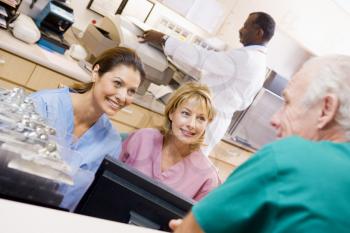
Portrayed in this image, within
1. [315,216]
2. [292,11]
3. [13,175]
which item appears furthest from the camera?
[292,11]

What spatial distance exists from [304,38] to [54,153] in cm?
330

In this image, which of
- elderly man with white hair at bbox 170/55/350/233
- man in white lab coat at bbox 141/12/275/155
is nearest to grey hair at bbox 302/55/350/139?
elderly man with white hair at bbox 170/55/350/233

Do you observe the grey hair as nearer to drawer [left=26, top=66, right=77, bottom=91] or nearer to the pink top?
the pink top

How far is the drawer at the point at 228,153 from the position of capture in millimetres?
3454

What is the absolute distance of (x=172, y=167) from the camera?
5.59ft

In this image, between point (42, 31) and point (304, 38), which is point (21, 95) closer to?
point (42, 31)

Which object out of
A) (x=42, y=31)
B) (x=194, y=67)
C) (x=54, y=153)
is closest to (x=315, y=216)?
(x=54, y=153)

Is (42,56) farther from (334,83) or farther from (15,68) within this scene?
(334,83)

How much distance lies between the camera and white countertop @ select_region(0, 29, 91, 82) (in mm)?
2199

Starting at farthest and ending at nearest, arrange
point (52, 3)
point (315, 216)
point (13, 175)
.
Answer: point (52, 3) < point (13, 175) < point (315, 216)

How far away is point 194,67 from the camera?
8.55 ft

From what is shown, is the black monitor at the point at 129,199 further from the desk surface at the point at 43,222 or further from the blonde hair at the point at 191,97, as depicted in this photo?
the blonde hair at the point at 191,97

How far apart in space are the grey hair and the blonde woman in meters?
0.99

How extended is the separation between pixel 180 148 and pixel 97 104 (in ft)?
1.48
